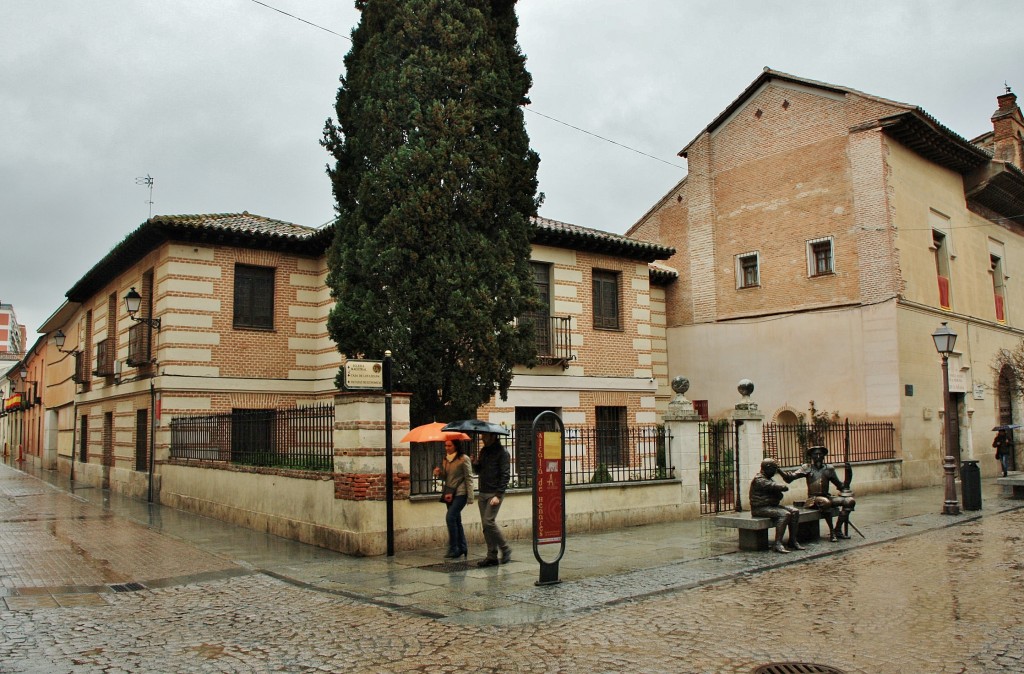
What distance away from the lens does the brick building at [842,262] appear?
67.2 feet

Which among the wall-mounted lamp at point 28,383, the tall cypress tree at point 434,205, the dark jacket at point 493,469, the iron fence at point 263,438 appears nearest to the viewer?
the dark jacket at point 493,469

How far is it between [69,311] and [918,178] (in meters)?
27.4

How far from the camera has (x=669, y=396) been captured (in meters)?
23.8

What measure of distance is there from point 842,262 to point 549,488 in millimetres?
15319

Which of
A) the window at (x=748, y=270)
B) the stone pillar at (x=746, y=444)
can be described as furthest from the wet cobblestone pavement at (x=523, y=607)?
the window at (x=748, y=270)

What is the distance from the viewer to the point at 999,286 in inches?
1040

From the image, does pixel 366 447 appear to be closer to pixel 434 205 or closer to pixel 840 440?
pixel 434 205

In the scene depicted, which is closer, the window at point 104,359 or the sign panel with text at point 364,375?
the sign panel with text at point 364,375

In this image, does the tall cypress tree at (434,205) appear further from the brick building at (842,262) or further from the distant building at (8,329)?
the distant building at (8,329)

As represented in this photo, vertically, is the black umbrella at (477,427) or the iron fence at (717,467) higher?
the black umbrella at (477,427)

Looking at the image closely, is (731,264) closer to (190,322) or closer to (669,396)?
(669,396)

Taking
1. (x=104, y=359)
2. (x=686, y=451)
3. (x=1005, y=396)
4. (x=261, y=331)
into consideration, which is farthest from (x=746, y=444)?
(x=104, y=359)

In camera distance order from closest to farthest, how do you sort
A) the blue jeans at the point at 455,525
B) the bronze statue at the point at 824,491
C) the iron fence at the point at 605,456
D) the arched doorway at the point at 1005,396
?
the blue jeans at the point at 455,525
the bronze statue at the point at 824,491
the iron fence at the point at 605,456
the arched doorway at the point at 1005,396

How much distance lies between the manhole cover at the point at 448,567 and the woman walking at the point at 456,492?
29 cm
